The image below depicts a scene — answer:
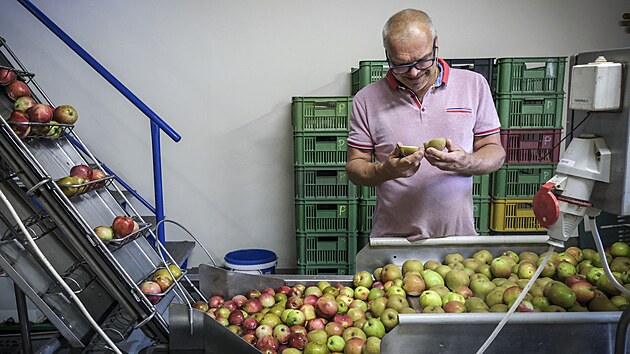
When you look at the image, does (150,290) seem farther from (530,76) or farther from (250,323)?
(530,76)

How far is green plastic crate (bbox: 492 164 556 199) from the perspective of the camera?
11.2 ft

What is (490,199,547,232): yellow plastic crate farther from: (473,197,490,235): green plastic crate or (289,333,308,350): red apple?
(289,333,308,350): red apple

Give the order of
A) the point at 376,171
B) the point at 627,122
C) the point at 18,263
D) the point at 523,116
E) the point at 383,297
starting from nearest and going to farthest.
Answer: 1. the point at 627,122
2. the point at 383,297
3. the point at 18,263
4. the point at 376,171
5. the point at 523,116

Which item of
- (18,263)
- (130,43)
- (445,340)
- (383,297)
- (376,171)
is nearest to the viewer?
(445,340)

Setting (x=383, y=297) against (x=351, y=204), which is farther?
(x=351, y=204)

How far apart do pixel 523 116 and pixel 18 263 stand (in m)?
3.04

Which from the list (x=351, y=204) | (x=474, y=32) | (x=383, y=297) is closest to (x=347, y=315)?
(x=383, y=297)

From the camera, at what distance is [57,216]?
168cm

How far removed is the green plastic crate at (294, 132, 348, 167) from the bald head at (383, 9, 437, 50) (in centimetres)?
173

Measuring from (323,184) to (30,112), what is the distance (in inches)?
78.8

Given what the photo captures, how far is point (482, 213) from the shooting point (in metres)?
3.51

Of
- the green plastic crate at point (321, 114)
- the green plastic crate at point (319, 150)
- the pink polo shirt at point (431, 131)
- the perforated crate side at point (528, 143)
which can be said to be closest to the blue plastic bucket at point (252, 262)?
the green plastic crate at point (319, 150)

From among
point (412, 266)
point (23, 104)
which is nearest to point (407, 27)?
point (412, 266)

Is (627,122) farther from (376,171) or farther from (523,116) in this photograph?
(523,116)
